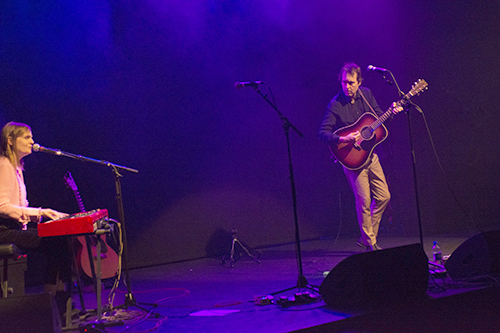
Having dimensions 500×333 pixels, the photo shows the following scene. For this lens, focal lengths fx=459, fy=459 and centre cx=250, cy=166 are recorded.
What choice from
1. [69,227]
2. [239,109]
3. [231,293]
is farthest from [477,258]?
[239,109]

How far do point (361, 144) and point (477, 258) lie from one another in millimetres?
1757

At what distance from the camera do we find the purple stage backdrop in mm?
5601

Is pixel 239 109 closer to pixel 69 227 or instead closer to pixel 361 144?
pixel 361 144

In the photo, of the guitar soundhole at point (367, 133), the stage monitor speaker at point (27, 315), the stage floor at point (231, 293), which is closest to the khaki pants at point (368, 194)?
the guitar soundhole at point (367, 133)

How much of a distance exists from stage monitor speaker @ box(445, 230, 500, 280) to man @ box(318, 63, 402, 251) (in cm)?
129

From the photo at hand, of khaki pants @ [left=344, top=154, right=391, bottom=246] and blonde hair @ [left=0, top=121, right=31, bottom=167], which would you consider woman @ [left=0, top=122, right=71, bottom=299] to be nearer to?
blonde hair @ [left=0, top=121, right=31, bottom=167]

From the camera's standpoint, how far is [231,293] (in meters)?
4.09

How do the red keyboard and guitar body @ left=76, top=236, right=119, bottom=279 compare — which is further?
guitar body @ left=76, top=236, right=119, bottom=279

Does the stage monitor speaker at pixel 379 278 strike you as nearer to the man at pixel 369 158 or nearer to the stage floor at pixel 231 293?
the stage floor at pixel 231 293

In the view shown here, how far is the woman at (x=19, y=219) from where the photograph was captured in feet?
10.9

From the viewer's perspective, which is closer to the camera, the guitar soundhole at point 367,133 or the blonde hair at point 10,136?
the blonde hair at point 10,136

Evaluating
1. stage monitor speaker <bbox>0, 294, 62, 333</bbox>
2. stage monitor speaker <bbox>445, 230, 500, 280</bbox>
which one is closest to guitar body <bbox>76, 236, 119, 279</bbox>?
stage monitor speaker <bbox>0, 294, 62, 333</bbox>

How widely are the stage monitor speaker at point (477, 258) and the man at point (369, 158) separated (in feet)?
4.24

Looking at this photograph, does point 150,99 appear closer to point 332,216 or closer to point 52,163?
point 52,163
